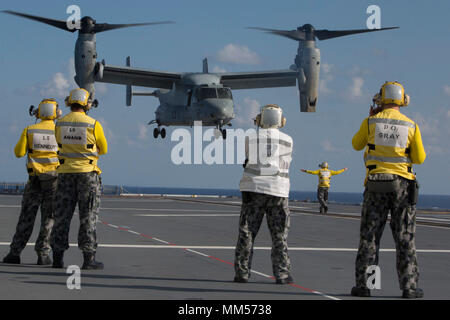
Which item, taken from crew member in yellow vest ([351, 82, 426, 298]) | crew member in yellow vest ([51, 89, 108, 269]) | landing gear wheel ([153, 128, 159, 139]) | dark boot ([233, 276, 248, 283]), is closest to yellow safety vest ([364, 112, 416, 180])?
crew member in yellow vest ([351, 82, 426, 298])

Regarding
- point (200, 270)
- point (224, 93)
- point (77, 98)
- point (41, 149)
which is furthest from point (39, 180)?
point (224, 93)

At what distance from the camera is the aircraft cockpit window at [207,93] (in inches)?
1464

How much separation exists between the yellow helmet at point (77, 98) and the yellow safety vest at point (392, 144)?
3.63 meters

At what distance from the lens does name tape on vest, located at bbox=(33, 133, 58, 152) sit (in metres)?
8.90

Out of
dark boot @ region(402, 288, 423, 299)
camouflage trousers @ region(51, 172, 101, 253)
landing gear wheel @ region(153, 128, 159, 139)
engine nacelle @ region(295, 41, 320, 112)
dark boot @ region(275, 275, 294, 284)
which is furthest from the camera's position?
landing gear wheel @ region(153, 128, 159, 139)

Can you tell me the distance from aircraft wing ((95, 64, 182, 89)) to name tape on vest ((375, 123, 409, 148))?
35370 mm

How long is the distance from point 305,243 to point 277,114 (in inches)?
234

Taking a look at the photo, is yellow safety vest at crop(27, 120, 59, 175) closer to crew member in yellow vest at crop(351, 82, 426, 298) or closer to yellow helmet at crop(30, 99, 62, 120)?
yellow helmet at crop(30, 99, 62, 120)

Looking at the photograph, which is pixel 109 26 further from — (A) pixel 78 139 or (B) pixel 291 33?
(A) pixel 78 139

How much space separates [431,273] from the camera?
888cm

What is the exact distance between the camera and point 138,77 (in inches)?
1745

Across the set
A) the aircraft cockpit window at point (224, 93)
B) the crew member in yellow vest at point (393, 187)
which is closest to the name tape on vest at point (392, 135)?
the crew member in yellow vest at point (393, 187)

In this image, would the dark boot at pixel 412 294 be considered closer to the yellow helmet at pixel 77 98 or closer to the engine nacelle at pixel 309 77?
the yellow helmet at pixel 77 98

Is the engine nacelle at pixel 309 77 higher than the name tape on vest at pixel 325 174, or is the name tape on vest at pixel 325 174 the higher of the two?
the engine nacelle at pixel 309 77
